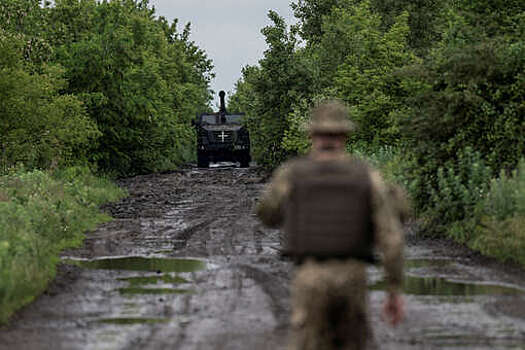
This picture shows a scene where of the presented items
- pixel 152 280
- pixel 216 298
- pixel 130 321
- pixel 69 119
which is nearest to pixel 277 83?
pixel 69 119

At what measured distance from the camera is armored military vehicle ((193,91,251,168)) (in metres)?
53.5

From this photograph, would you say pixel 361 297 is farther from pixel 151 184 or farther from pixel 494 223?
pixel 151 184

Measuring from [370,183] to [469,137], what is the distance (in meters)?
13.5

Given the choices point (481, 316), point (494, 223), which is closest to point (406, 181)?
point (494, 223)

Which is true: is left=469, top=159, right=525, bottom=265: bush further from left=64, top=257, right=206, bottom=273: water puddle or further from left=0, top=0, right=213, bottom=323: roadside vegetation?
left=0, top=0, right=213, bottom=323: roadside vegetation

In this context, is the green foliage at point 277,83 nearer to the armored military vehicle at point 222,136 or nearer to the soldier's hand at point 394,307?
the armored military vehicle at point 222,136

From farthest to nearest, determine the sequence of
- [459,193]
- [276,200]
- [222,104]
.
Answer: [222,104] → [459,193] → [276,200]

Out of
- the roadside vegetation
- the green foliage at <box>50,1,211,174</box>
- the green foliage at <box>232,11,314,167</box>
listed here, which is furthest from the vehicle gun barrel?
the green foliage at <box>232,11,314,167</box>

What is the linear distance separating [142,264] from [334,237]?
984 centimetres

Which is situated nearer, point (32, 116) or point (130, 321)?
point (130, 321)

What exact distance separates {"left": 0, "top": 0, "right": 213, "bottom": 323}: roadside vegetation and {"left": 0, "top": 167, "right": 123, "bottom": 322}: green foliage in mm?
37

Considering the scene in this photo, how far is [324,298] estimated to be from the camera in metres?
5.43

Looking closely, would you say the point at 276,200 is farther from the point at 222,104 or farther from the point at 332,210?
the point at 222,104

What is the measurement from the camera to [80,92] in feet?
125
